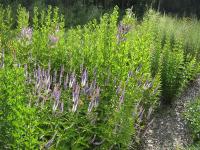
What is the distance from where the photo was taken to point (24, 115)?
3545 mm

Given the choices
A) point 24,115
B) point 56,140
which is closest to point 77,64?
point 56,140

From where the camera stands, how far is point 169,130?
653 cm

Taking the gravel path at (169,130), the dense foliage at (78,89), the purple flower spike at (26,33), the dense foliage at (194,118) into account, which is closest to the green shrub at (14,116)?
the dense foliage at (78,89)

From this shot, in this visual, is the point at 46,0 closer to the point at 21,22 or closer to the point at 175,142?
the point at 21,22

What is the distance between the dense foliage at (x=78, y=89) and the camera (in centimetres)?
380

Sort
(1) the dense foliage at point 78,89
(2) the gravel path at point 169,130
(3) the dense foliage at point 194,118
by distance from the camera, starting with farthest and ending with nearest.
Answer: (3) the dense foliage at point 194,118 < (2) the gravel path at point 169,130 < (1) the dense foliage at point 78,89

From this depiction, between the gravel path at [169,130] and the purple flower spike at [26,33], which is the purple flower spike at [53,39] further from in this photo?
the gravel path at [169,130]

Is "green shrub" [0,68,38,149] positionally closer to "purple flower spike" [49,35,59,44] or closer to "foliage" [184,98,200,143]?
"purple flower spike" [49,35,59,44]

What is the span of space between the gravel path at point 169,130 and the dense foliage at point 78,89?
0.24 m

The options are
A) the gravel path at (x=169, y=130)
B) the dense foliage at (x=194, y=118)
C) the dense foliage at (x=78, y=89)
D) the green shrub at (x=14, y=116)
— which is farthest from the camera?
the dense foliage at (x=194, y=118)

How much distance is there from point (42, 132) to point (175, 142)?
2807mm

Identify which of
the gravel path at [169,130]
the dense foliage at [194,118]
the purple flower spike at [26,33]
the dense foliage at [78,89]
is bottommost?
the gravel path at [169,130]

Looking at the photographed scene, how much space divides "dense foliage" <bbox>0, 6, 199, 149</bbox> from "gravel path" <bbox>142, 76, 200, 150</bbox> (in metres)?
0.24

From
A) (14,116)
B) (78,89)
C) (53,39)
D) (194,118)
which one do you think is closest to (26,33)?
(53,39)
